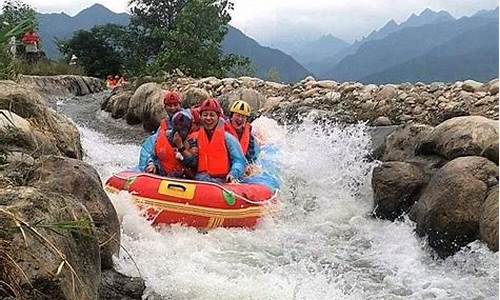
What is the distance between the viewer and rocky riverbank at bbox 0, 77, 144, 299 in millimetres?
2883

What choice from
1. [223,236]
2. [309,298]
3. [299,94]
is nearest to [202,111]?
[223,236]

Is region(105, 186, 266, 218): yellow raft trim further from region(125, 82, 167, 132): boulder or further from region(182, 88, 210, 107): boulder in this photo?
region(182, 88, 210, 107): boulder

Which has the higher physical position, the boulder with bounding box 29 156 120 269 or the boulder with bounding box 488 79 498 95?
the boulder with bounding box 488 79 498 95

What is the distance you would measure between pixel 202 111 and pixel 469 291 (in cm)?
381

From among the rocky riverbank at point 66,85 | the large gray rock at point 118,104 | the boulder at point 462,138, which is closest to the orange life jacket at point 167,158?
the boulder at point 462,138

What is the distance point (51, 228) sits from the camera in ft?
8.81

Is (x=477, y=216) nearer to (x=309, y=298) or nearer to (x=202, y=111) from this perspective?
(x=309, y=298)

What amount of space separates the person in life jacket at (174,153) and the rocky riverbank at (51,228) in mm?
1660

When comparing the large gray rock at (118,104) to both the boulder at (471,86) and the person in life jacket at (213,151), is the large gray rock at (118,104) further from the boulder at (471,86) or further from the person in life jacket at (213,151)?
the boulder at (471,86)

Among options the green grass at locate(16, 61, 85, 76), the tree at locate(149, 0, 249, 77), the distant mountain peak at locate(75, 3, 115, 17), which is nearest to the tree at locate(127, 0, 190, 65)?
the green grass at locate(16, 61, 85, 76)

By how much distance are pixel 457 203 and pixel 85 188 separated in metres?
3.42

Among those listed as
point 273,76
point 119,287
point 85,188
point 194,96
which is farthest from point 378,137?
point 273,76

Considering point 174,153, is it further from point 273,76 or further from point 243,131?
point 273,76

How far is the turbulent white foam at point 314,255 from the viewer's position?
5.21 m
